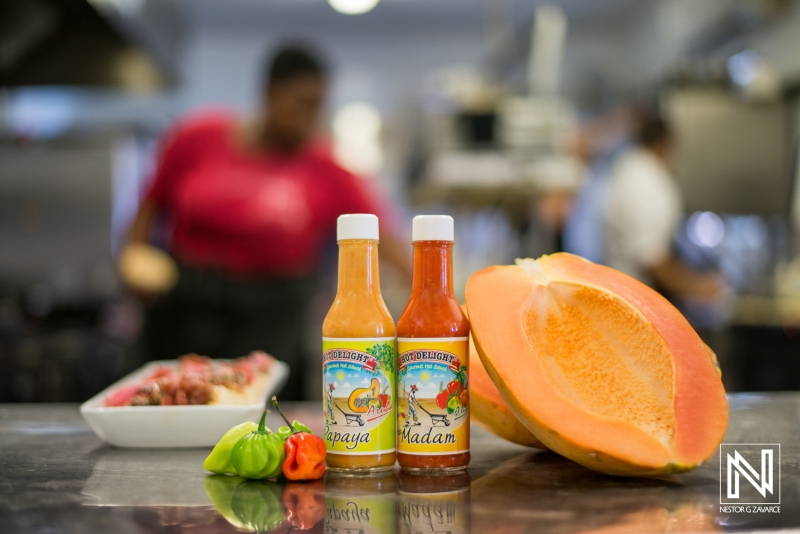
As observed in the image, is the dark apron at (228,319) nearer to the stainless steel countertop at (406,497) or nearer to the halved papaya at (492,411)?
the stainless steel countertop at (406,497)

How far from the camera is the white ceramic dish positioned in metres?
0.99

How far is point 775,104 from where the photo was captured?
475 cm

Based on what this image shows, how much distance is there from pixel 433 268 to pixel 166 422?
0.41 meters

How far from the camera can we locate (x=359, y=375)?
82 cm

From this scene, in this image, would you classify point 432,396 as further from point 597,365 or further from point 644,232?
point 644,232

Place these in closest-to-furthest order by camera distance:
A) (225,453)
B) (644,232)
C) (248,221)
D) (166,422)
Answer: (225,453)
(166,422)
(248,221)
(644,232)

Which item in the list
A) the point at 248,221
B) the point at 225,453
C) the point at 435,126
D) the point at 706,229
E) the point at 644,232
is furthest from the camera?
the point at 706,229

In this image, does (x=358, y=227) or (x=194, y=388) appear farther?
(x=194, y=388)

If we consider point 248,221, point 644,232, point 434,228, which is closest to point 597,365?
point 434,228

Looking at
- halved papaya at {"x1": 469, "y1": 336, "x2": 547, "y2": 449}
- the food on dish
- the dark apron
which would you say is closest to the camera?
halved papaya at {"x1": 469, "y1": 336, "x2": 547, "y2": 449}

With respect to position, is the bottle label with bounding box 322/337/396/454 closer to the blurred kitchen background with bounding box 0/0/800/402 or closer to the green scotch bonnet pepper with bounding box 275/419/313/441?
the green scotch bonnet pepper with bounding box 275/419/313/441

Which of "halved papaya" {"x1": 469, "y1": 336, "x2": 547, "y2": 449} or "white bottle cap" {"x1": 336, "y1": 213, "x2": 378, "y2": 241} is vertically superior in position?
"white bottle cap" {"x1": 336, "y1": 213, "x2": 378, "y2": 241}

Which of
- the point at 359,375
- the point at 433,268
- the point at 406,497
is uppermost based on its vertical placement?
the point at 433,268

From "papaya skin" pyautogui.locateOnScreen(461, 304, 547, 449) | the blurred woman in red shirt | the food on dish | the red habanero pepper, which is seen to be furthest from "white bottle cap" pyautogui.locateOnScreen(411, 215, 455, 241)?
the blurred woman in red shirt
